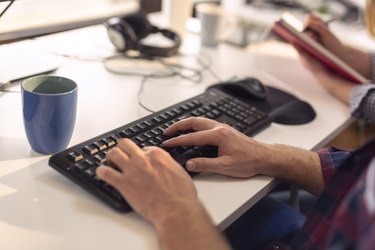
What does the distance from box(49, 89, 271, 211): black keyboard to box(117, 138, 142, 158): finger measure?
44mm

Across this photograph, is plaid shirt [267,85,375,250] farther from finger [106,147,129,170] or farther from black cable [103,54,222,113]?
black cable [103,54,222,113]

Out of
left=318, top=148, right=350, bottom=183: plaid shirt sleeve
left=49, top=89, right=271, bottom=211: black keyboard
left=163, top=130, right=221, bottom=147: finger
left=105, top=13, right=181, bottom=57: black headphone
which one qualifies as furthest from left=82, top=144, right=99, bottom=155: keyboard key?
left=105, top=13, right=181, bottom=57: black headphone

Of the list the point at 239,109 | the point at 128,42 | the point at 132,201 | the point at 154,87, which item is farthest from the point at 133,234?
the point at 128,42

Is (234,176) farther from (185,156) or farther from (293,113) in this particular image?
(293,113)

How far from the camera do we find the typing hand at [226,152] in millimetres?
784

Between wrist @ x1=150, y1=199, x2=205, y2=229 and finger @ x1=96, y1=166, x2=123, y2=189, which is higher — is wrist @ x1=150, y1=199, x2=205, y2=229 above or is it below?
below

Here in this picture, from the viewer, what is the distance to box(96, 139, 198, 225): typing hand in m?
0.66

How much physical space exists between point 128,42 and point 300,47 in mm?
462

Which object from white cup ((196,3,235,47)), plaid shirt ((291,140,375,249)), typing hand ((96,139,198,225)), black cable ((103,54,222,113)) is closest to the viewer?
plaid shirt ((291,140,375,249))

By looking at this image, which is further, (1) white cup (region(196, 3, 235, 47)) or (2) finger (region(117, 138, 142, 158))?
(1) white cup (region(196, 3, 235, 47))

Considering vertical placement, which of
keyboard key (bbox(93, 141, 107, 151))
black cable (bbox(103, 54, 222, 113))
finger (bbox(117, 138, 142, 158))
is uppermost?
finger (bbox(117, 138, 142, 158))

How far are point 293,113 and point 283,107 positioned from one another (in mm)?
29

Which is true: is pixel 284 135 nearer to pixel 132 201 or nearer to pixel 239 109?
pixel 239 109

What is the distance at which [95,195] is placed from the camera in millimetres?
701
